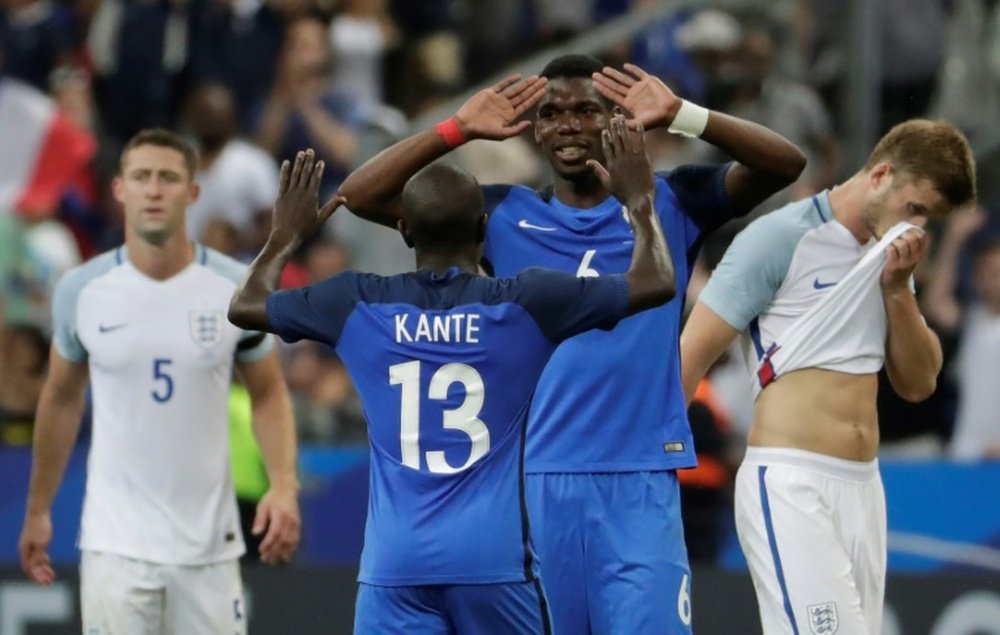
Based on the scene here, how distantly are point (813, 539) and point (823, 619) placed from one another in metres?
0.29

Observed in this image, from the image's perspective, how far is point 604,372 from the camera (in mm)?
7352

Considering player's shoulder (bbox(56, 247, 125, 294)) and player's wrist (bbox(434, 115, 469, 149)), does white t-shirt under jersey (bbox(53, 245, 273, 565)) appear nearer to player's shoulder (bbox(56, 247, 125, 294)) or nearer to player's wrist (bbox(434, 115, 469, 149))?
player's shoulder (bbox(56, 247, 125, 294))

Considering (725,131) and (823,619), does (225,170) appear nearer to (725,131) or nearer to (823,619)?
(725,131)

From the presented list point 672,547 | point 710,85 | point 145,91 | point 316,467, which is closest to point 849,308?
point 672,547

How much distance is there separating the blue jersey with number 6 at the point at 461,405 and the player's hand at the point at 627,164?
304 mm

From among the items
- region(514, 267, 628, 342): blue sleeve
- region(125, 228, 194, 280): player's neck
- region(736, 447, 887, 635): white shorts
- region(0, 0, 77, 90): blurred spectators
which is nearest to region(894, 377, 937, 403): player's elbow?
region(736, 447, 887, 635): white shorts

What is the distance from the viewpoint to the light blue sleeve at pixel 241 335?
8.73 meters

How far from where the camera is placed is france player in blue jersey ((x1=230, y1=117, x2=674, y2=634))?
6.37m

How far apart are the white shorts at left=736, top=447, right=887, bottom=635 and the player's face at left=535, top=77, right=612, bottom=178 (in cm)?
130

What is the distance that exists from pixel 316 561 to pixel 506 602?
5.94 m

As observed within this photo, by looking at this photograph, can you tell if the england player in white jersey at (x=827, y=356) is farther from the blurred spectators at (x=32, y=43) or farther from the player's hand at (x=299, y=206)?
Answer: the blurred spectators at (x=32, y=43)

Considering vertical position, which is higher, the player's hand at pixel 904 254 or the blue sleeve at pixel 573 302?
the player's hand at pixel 904 254

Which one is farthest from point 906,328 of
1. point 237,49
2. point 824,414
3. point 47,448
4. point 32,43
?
point 32,43

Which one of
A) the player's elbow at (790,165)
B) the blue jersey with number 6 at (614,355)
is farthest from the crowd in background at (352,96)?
the player's elbow at (790,165)
